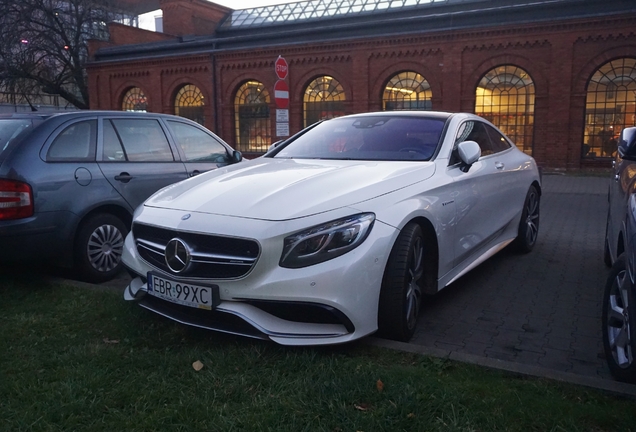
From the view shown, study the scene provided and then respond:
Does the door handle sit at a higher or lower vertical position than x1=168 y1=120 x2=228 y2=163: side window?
lower

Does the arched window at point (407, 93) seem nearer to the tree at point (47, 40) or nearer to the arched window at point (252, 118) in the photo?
the arched window at point (252, 118)

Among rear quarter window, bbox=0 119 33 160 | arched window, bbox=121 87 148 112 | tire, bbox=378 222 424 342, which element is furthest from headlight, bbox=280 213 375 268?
arched window, bbox=121 87 148 112

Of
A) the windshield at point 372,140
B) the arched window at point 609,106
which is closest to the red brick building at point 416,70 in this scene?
the arched window at point 609,106

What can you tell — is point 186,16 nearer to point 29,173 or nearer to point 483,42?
point 483,42

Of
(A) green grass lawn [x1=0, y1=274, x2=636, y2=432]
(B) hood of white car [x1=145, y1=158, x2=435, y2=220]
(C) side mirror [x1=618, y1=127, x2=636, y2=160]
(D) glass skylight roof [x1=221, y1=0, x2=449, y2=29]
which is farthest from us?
(D) glass skylight roof [x1=221, y1=0, x2=449, y2=29]

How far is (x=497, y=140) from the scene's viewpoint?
253 inches

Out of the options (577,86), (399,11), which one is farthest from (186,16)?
(577,86)

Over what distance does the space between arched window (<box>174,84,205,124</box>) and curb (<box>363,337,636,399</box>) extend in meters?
26.8

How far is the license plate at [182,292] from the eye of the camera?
3516 mm

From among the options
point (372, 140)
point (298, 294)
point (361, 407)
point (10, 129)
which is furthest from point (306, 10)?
point (361, 407)

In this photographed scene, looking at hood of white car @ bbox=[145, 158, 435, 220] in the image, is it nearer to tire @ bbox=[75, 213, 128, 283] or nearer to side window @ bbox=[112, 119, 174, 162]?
tire @ bbox=[75, 213, 128, 283]

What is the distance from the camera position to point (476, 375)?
332 centimetres

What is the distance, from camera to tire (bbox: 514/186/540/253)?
6.70m

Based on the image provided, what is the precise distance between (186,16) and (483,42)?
21344 mm
